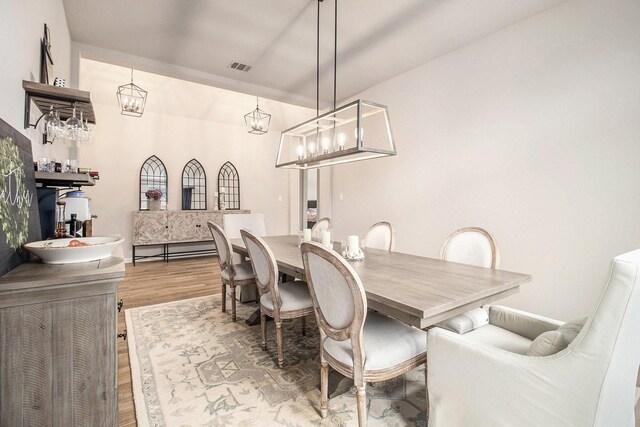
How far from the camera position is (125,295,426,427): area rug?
151 centimetres

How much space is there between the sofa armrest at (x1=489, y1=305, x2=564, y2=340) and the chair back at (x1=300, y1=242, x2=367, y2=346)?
2.79 ft

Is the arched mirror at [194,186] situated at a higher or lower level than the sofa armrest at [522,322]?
higher

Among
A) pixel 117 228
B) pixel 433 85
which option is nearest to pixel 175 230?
pixel 117 228

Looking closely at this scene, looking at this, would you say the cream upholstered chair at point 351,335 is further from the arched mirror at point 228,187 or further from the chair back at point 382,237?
the arched mirror at point 228,187

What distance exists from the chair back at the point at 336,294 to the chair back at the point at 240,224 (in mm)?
2233

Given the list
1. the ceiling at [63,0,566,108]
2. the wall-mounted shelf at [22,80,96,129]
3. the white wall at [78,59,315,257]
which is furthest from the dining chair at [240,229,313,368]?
the white wall at [78,59,315,257]

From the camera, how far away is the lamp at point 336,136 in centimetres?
221

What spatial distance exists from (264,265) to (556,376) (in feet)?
5.14

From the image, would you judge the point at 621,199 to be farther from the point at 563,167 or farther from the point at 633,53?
the point at 633,53

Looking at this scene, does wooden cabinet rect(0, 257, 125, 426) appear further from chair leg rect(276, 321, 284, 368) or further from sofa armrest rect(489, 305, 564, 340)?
sofa armrest rect(489, 305, 564, 340)

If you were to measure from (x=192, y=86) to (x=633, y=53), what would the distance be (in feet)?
17.5

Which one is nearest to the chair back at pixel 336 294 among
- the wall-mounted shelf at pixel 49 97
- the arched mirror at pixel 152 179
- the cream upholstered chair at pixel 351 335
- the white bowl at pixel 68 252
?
the cream upholstered chair at pixel 351 335

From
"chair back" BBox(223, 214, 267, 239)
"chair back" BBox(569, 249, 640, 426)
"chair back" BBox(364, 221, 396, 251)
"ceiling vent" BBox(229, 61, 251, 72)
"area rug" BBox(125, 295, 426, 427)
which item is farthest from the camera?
"ceiling vent" BBox(229, 61, 251, 72)

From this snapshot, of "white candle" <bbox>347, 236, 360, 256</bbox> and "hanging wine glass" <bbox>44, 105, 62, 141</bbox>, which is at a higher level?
"hanging wine glass" <bbox>44, 105, 62, 141</bbox>
